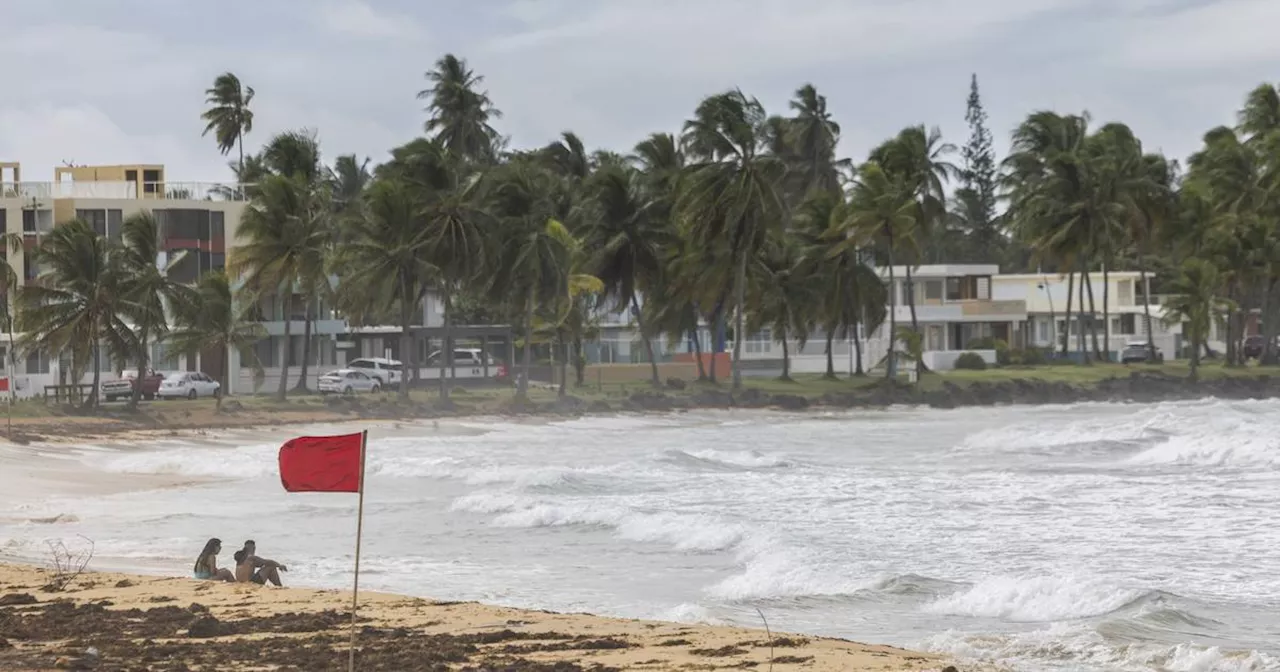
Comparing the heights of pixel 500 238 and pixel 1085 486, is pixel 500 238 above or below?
above

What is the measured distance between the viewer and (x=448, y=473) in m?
32.9

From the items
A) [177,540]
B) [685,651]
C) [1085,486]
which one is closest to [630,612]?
[685,651]

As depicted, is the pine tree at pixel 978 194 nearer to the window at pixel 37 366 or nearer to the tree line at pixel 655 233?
the tree line at pixel 655 233

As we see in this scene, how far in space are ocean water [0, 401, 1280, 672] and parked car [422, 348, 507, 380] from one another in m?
20.5

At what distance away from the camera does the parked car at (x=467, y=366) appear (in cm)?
6412

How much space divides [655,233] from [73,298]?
22.9 m

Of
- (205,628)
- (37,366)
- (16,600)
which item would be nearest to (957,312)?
(37,366)

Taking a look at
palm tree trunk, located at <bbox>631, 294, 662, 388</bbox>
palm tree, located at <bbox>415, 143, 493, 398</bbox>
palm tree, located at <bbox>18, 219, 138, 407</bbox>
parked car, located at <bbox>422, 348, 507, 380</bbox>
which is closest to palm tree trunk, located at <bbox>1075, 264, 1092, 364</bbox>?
palm tree trunk, located at <bbox>631, 294, 662, 388</bbox>

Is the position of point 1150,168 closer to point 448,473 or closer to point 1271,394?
point 1271,394

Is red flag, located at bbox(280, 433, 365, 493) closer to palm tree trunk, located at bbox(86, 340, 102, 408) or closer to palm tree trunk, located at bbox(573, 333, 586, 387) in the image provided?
→ palm tree trunk, located at bbox(86, 340, 102, 408)

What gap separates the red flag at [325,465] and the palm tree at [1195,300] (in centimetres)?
6756

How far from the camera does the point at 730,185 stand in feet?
199

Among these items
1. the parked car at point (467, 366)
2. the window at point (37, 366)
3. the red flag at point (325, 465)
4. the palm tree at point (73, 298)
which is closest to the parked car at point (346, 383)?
the parked car at point (467, 366)

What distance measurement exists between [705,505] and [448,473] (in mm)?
7402
